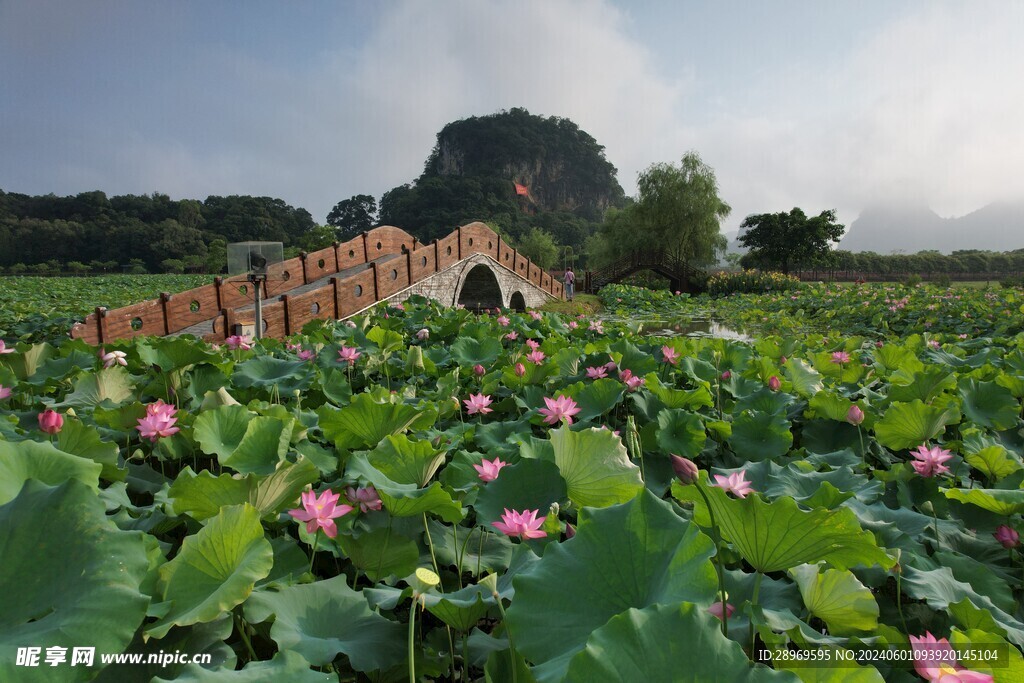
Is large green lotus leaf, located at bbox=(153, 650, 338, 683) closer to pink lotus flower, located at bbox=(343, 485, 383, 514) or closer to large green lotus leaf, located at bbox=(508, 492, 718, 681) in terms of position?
large green lotus leaf, located at bbox=(508, 492, 718, 681)

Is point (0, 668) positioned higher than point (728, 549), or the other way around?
point (0, 668)

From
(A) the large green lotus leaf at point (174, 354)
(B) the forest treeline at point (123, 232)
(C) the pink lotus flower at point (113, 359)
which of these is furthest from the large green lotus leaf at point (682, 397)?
(B) the forest treeline at point (123, 232)

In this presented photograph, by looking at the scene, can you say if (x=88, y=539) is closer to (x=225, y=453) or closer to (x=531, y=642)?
(x=531, y=642)

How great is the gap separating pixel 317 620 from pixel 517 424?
1022 millimetres

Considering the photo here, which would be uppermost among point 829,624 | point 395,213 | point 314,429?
point 395,213

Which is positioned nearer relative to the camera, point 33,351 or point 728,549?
point 728,549

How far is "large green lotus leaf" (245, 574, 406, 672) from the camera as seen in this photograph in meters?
0.73

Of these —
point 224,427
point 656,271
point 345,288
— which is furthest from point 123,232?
point 224,427

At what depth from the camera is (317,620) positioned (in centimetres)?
82

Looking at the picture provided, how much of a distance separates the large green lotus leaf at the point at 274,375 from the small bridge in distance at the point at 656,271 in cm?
2577

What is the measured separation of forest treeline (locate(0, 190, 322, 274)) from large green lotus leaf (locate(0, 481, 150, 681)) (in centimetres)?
4163

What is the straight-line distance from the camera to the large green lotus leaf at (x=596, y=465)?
3.34 ft

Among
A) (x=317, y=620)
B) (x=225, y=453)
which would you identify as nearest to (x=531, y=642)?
(x=317, y=620)

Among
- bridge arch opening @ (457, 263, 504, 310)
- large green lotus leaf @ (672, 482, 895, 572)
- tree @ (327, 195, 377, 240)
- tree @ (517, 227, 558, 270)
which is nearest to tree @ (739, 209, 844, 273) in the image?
tree @ (517, 227, 558, 270)
